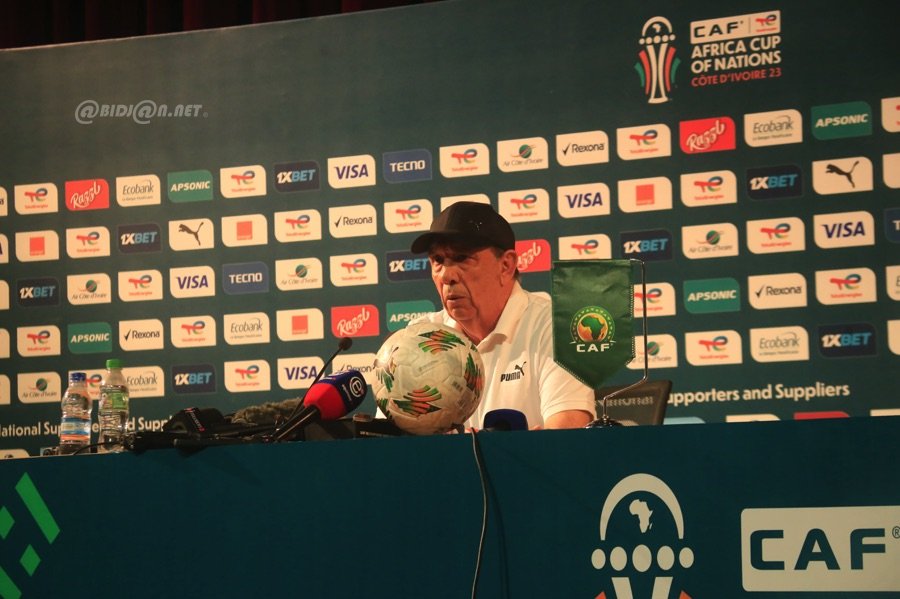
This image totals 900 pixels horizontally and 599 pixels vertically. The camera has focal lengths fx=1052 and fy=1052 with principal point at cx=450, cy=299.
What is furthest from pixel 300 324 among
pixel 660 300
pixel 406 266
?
pixel 660 300

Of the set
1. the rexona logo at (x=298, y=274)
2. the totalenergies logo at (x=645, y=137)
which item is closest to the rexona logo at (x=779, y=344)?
the totalenergies logo at (x=645, y=137)

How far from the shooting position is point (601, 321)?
172 cm

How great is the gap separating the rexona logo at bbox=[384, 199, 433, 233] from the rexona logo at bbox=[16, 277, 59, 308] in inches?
66.4

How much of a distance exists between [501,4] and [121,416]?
282cm

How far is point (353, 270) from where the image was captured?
477 centimetres

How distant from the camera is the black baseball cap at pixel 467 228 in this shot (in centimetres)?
311

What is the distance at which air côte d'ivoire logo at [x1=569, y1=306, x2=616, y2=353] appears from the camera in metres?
1.71

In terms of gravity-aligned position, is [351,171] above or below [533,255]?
above

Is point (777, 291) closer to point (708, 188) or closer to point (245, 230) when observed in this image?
point (708, 188)

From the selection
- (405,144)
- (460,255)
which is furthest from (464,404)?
(405,144)

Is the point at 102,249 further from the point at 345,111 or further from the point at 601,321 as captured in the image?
the point at 601,321

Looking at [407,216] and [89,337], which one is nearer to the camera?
[407,216]

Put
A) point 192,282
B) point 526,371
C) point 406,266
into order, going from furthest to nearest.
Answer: point 192,282 → point 406,266 → point 526,371

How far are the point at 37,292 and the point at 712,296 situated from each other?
3.18 meters
